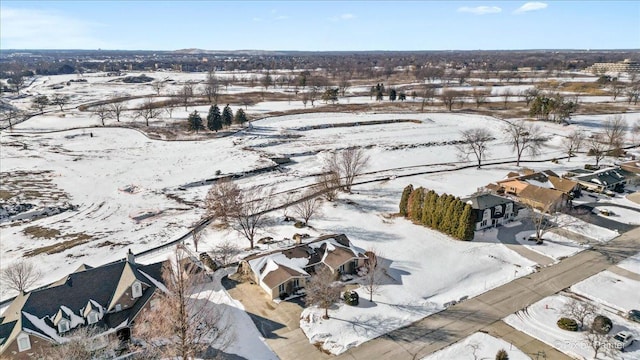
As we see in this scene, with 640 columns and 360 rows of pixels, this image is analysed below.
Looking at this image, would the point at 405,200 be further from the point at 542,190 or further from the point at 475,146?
the point at 475,146

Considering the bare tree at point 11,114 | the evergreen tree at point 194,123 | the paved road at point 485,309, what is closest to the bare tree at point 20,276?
the paved road at point 485,309

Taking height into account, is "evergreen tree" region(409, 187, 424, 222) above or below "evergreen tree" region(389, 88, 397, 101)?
below

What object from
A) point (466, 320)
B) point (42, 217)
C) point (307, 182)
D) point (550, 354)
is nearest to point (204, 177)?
point (307, 182)

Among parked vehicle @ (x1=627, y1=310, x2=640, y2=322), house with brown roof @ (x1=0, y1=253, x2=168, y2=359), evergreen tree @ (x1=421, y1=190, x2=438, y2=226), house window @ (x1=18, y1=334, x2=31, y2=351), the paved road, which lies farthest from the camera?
evergreen tree @ (x1=421, y1=190, x2=438, y2=226)

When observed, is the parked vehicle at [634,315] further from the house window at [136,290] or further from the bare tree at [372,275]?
the house window at [136,290]

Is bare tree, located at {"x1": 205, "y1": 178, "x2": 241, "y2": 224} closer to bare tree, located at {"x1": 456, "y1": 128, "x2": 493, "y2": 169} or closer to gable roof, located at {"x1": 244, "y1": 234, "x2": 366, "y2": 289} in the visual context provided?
gable roof, located at {"x1": 244, "y1": 234, "x2": 366, "y2": 289}

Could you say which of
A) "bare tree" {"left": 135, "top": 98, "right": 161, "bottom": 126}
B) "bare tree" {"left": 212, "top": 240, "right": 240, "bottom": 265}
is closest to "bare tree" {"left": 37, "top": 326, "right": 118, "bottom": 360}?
"bare tree" {"left": 212, "top": 240, "right": 240, "bottom": 265}

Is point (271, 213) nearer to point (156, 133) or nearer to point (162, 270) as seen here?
point (162, 270)
